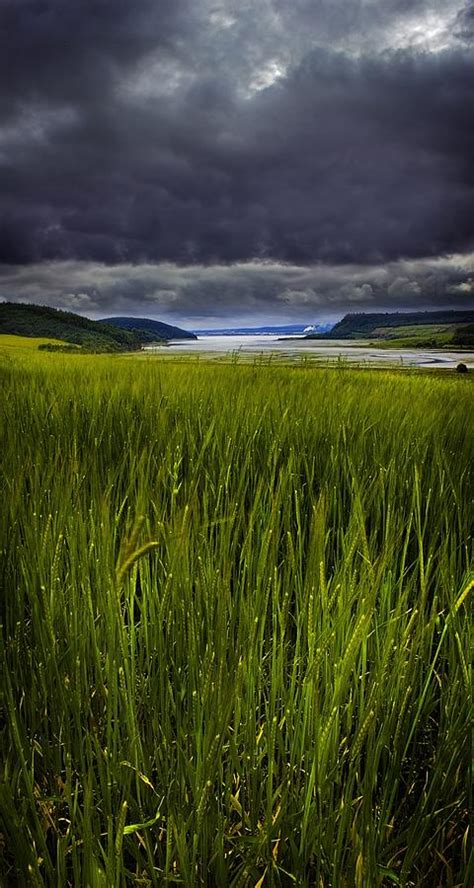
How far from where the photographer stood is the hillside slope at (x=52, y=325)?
13300 cm

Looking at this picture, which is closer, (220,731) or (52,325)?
(220,731)

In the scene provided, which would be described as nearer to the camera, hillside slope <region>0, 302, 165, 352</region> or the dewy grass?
the dewy grass

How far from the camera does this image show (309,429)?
8.02ft

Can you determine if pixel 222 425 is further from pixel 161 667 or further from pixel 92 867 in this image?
pixel 92 867

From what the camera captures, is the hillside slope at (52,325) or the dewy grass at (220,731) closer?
the dewy grass at (220,731)

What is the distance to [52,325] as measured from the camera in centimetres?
14638

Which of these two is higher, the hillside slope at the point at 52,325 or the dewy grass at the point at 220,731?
the hillside slope at the point at 52,325

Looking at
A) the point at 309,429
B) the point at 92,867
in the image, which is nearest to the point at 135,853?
the point at 92,867

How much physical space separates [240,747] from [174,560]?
359 millimetres

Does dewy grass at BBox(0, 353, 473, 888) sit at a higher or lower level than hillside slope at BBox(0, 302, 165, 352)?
lower

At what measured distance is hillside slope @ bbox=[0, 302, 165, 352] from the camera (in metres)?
133

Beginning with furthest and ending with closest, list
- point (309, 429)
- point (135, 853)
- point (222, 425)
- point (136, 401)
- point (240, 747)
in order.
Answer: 1. point (136, 401)
2. point (309, 429)
3. point (222, 425)
4. point (240, 747)
5. point (135, 853)

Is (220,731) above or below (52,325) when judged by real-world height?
below

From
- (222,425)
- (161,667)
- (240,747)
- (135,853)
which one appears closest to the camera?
(135,853)
